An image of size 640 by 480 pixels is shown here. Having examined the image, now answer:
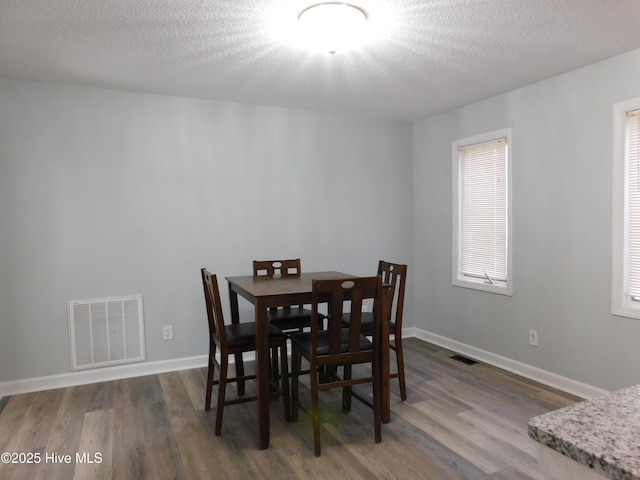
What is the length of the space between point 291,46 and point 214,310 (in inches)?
66.8

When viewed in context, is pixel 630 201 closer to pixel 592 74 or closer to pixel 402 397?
pixel 592 74

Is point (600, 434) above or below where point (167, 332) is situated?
above

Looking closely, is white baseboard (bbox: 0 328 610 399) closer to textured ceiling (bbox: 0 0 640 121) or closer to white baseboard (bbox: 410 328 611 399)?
white baseboard (bbox: 410 328 611 399)

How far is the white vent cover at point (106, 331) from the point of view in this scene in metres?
3.39

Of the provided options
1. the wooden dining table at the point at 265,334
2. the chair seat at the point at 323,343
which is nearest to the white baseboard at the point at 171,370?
the wooden dining table at the point at 265,334

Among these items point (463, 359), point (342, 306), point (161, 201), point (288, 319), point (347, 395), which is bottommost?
point (463, 359)

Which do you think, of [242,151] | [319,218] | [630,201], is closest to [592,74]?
[630,201]

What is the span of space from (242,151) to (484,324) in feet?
8.95

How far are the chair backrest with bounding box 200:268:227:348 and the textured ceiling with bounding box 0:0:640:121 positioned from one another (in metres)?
1.43

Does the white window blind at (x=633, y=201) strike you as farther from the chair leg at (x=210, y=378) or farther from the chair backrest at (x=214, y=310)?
the chair leg at (x=210, y=378)

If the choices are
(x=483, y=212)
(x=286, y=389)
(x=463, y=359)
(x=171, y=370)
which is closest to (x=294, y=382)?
(x=286, y=389)

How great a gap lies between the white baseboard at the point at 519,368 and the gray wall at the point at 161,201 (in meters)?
1.00

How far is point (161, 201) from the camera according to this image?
3660 mm

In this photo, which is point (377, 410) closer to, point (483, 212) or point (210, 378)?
point (210, 378)
